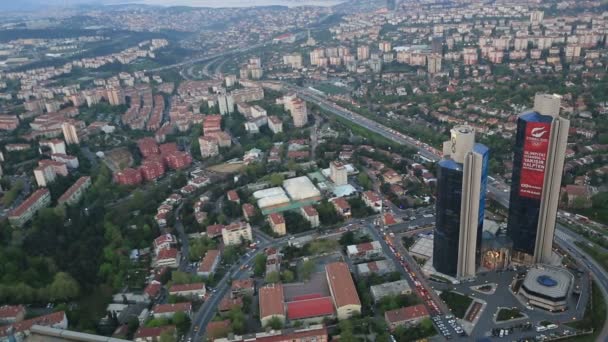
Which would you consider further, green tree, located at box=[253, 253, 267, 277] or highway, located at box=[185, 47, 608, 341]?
green tree, located at box=[253, 253, 267, 277]

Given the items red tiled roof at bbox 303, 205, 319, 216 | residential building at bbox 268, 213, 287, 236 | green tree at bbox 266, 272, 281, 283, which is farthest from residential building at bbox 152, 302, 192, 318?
red tiled roof at bbox 303, 205, 319, 216

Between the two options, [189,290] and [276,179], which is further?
[276,179]

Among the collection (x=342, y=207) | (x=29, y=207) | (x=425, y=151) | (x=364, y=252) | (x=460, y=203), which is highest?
(x=460, y=203)

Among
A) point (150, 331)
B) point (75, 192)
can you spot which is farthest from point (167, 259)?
point (75, 192)

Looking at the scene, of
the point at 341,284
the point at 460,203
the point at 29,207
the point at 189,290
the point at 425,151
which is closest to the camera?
the point at 460,203

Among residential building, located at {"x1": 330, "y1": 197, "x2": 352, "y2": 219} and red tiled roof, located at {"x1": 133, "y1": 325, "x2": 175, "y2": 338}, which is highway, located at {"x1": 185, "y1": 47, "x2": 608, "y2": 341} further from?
red tiled roof, located at {"x1": 133, "y1": 325, "x2": 175, "y2": 338}

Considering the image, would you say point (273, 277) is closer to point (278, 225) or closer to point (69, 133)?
point (278, 225)
